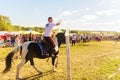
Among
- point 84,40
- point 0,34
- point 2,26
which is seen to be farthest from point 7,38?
point 2,26

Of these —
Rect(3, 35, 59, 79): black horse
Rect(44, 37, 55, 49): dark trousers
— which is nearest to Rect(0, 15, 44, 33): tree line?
Rect(44, 37, 55, 49): dark trousers

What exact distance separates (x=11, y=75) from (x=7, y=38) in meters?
30.9

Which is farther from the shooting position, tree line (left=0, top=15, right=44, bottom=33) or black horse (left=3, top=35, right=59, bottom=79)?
tree line (left=0, top=15, right=44, bottom=33)

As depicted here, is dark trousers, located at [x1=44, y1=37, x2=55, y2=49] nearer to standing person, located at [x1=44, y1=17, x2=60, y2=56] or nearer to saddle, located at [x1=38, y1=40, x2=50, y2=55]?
standing person, located at [x1=44, y1=17, x2=60, y2=56]

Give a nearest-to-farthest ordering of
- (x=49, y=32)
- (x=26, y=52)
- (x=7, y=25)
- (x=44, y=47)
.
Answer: (x=26, y=52)
(x=49, y=32)
(x=44, y=47)
(x=7, y=25)

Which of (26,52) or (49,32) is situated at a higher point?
(49,32)

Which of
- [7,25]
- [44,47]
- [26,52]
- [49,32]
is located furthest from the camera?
[7,25]

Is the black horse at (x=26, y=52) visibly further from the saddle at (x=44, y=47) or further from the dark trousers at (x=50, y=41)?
the dark trousers at (x=50, y=41)

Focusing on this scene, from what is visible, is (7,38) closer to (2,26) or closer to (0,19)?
(2,26)

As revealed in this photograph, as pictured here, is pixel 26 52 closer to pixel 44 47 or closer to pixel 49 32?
pixel 44 47

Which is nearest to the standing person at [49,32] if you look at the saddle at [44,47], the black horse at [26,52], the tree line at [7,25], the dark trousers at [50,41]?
the dark trousers at [50,41]

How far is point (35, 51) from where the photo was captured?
11.6m

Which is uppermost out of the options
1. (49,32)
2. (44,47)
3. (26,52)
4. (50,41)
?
(49,32)

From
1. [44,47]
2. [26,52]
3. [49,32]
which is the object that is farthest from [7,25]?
[26,52]
